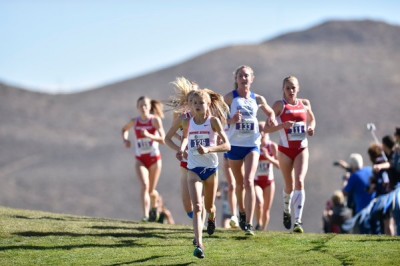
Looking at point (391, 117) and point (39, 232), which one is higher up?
point (391, 117)

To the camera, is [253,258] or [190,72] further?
[190,72]

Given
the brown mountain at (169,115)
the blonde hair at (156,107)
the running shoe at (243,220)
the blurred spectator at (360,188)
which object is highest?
the brown mountain at (169,115)

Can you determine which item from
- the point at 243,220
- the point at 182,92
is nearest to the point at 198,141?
the point at 182,92

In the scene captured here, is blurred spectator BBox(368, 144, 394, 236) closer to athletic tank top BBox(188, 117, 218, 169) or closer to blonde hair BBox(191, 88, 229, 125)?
blonde hair BBox(191, 88, 229, 125)

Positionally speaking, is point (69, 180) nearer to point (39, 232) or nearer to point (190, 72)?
point (190, 72)

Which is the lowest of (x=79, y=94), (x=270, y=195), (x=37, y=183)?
(x=270, y=195)

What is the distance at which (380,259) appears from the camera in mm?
14453

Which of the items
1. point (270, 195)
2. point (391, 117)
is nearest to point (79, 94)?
point (391, 117)

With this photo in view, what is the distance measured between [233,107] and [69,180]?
39.0m

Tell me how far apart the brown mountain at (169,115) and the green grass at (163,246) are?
82.3ft

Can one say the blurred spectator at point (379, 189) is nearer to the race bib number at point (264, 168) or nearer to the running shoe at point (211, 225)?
the race bib number at point (264, 168)

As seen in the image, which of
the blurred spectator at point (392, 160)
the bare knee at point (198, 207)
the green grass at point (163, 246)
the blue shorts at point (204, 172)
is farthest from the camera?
the blurred spectator at point (392, 160)

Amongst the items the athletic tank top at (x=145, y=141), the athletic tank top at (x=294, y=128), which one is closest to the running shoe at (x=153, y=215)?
the athletic tank top at (x=145, y=141)

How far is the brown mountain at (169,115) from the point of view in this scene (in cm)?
5134
